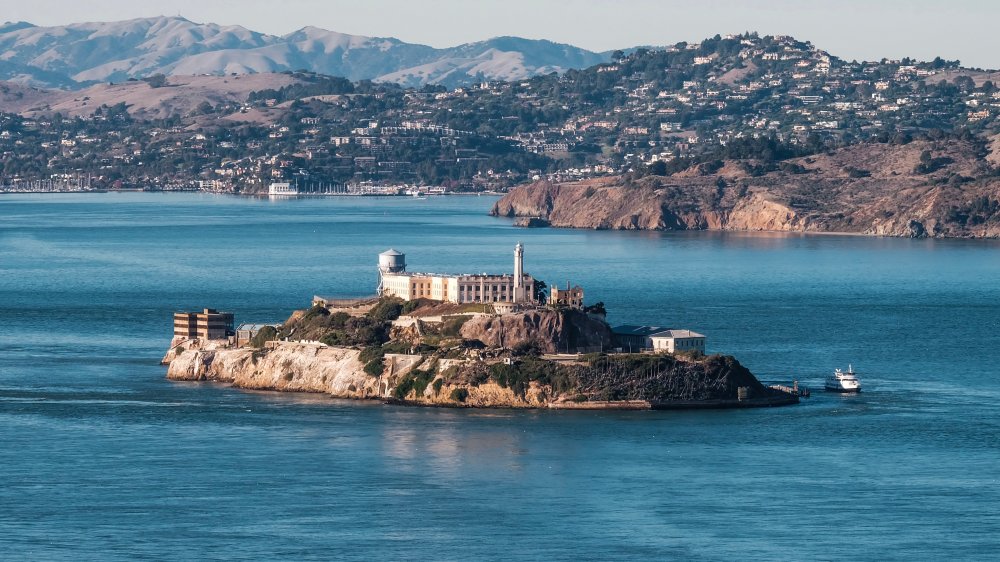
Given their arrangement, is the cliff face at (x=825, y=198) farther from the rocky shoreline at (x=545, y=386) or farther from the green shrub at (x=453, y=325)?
the rocky shoreline at (x=545, y=386)

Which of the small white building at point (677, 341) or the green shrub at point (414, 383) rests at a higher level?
the small white building at point (677, 341)

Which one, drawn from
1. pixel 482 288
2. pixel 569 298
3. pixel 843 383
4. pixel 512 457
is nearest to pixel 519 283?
pixel 482 288

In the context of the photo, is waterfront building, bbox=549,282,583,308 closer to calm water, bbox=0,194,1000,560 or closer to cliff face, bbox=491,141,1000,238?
calm water, bbox=0,194,1000,560

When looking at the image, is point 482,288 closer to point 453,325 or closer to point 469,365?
point 453,325

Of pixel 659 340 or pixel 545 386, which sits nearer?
pixel 545 386

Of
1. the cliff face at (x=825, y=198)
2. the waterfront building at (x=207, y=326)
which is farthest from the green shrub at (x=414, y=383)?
the cliff face at (x=825, y=198)

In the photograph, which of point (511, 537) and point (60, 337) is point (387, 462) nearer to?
point (511, 537)
